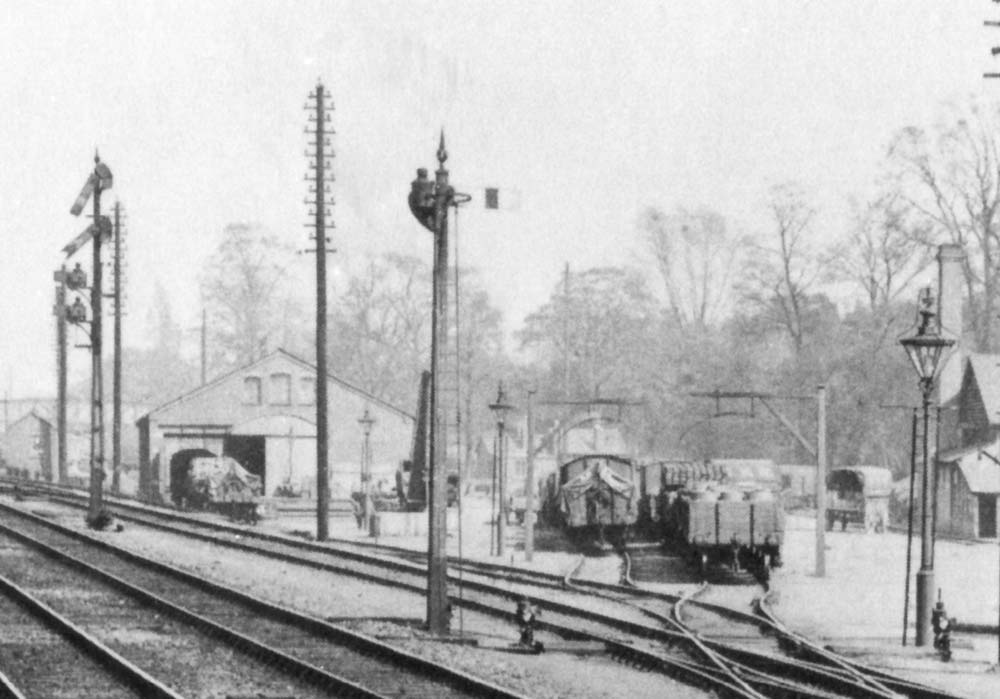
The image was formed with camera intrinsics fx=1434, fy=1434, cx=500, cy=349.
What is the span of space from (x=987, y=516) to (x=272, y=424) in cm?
2703

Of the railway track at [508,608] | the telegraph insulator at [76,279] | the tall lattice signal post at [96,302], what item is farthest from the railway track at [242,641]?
the telegraph insulator at [76,279]

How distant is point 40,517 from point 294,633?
20990mm

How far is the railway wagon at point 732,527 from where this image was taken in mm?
26297

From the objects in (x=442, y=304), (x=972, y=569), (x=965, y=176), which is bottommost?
(x=972, y=569)

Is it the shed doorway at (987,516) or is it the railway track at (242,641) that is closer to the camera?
the railway track at (242,641)

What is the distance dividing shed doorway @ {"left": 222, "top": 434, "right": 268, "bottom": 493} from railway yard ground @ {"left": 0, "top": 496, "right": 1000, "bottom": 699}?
1392cm

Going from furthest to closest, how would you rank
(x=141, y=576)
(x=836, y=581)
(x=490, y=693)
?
(x=836, y=581)
(x=141, y=576)
(x=490, y=693)

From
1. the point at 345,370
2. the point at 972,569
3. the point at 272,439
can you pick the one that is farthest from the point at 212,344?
the point at 972,569

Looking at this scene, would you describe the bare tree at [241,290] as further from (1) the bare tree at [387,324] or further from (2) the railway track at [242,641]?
(2) the railway track at [242,641]

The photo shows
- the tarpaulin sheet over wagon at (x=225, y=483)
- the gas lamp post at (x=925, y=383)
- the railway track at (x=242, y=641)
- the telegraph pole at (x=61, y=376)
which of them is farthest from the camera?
the telegraph pole at (x=61, y=376)

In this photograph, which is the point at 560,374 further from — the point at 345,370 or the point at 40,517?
the point at 40,517

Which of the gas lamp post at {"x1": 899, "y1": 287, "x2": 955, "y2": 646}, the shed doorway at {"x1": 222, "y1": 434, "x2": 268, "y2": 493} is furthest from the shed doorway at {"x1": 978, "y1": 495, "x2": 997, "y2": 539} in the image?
the shed doorway at {"x1": 222, "y1": 434, "x2": 268, "y2": 493}

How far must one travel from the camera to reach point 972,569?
103ft

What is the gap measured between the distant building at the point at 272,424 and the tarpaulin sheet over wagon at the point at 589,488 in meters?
23.6
